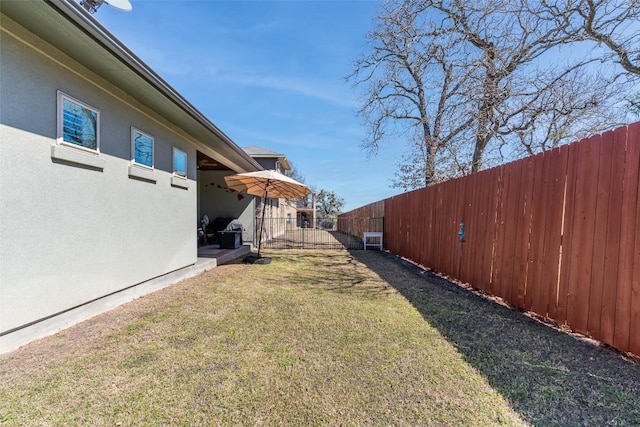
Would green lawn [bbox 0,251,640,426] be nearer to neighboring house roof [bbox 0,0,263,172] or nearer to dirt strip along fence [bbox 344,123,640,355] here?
dirt strip along fence [bbox 344,123,640,355]

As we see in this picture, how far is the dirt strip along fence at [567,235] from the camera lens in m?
2.94

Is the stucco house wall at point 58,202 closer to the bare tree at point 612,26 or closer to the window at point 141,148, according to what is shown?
the window at point 141,148

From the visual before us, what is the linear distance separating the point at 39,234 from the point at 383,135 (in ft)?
48.7

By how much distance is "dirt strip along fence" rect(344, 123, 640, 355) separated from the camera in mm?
2943

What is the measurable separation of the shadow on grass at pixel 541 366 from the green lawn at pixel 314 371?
0.01 meters

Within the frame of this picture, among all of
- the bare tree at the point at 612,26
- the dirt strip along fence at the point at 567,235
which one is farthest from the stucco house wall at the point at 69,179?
the bare tree at the point at 612,26

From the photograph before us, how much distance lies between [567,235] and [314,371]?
3484 mm

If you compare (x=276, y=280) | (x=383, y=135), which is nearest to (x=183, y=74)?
(x=276, y=280)

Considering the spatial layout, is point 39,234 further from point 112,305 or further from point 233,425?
point 233,425

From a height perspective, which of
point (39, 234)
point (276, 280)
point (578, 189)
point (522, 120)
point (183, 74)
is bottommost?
point (276, 280)

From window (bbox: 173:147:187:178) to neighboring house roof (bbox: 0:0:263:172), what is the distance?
704 millimetres

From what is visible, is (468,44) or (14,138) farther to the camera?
(468,44)

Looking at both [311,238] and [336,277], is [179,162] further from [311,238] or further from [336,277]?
[311,238]

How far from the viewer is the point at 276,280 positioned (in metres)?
6.67
